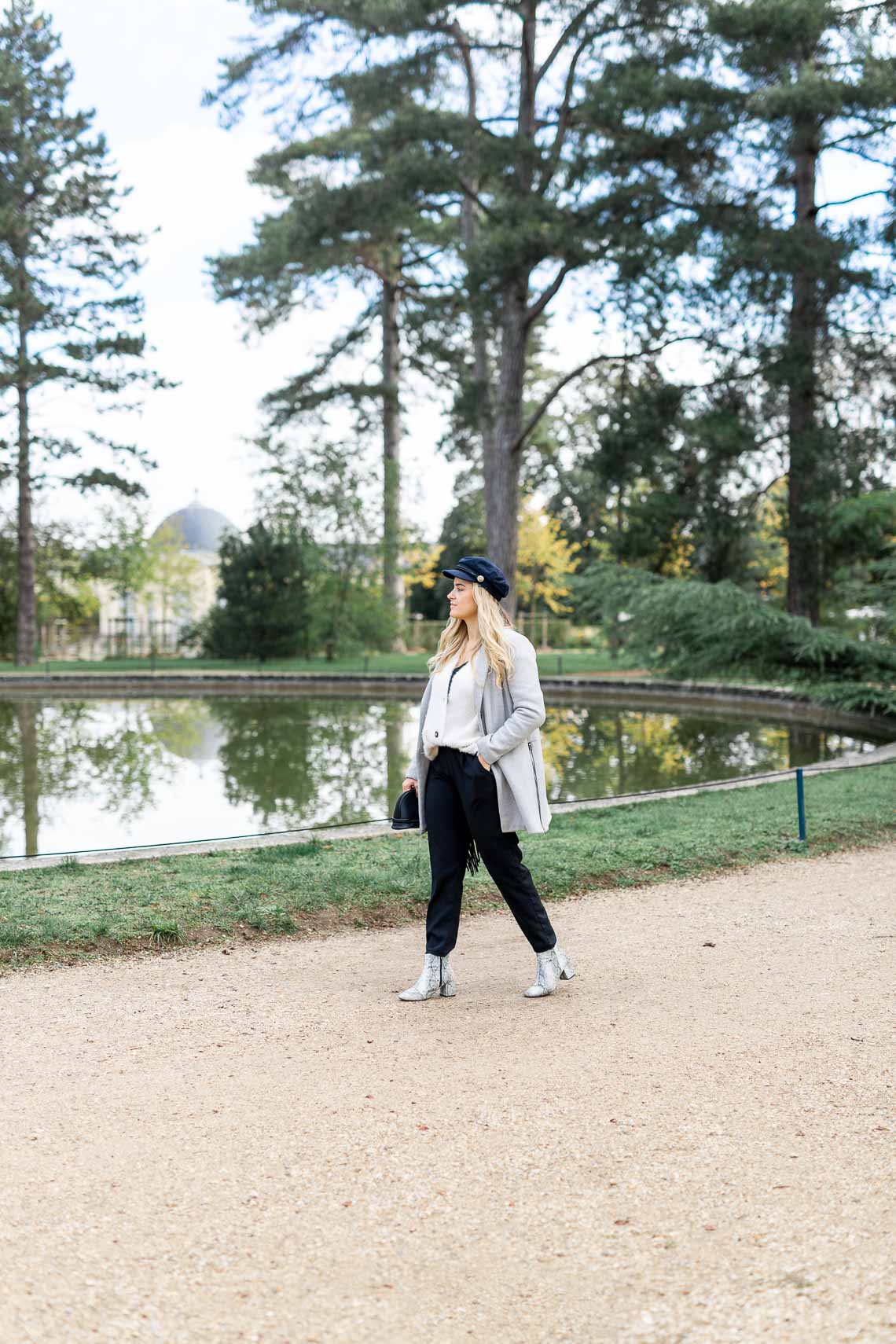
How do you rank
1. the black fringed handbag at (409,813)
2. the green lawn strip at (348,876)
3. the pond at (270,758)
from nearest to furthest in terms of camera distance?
the black fringed handbag at (409,813) → the green lawn strip at (348,876) → the pond at (270,758)

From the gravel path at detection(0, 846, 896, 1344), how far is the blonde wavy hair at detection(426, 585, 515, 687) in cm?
131

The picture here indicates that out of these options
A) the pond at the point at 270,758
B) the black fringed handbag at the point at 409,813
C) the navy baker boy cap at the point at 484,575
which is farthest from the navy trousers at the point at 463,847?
the pond at the point at 270,758

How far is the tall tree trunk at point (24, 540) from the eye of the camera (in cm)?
3209

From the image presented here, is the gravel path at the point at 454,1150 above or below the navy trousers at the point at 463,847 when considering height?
below

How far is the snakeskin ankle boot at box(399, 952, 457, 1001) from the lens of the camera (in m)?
4.76

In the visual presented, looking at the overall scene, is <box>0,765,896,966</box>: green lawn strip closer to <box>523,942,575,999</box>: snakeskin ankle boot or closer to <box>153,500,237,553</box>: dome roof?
<box>523,942,575,999</box>: snakeskin ankle boot

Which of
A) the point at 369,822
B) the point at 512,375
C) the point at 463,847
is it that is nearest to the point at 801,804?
the point at 369,822

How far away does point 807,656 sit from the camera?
53.0 feet

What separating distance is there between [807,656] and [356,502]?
19782 mm

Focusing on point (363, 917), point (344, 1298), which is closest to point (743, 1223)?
point (344, 1298)

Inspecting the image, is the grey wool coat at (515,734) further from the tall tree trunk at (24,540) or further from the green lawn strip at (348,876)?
the tall tree trunk at (24,540)

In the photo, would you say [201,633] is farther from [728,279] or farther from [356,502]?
[728,279]

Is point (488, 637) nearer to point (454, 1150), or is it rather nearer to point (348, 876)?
point (454, 1150)

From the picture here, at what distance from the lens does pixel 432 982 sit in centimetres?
479
